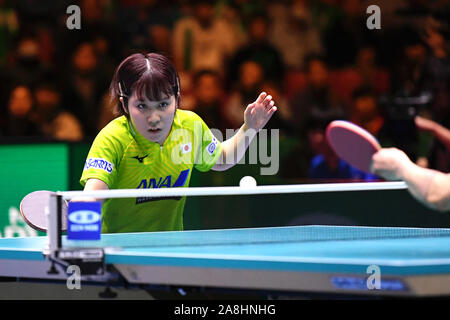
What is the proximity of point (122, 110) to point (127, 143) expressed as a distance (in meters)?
0.24

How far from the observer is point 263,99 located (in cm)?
548

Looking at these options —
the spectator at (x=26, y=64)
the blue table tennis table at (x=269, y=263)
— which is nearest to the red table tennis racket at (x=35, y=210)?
the blue table tennis table at (x=269, y=263)

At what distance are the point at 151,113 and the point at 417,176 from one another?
1611 millimetres

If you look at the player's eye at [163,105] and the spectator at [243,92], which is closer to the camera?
the player's eye at [163,105]

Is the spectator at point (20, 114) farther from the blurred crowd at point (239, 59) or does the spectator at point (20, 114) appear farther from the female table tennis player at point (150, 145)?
the female table tennis player at point (150, 145)

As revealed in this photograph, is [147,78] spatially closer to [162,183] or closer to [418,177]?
[162,183]

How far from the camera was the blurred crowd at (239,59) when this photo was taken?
9.20m

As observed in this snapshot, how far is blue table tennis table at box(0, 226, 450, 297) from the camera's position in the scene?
3693mm

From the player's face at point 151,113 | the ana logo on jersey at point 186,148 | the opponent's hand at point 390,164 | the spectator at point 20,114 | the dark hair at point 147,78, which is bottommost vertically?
the opponent's hand at point 390,164

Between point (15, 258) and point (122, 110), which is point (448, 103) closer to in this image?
point (122, 110)

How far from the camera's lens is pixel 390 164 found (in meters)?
4.06

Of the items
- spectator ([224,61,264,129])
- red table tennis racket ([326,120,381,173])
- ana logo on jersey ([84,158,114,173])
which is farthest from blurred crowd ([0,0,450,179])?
red table tennis racket ([326,120,381,173])

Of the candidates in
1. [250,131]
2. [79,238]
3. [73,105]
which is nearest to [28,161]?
[73,105]

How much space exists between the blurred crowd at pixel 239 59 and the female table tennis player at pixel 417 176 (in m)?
4.36
